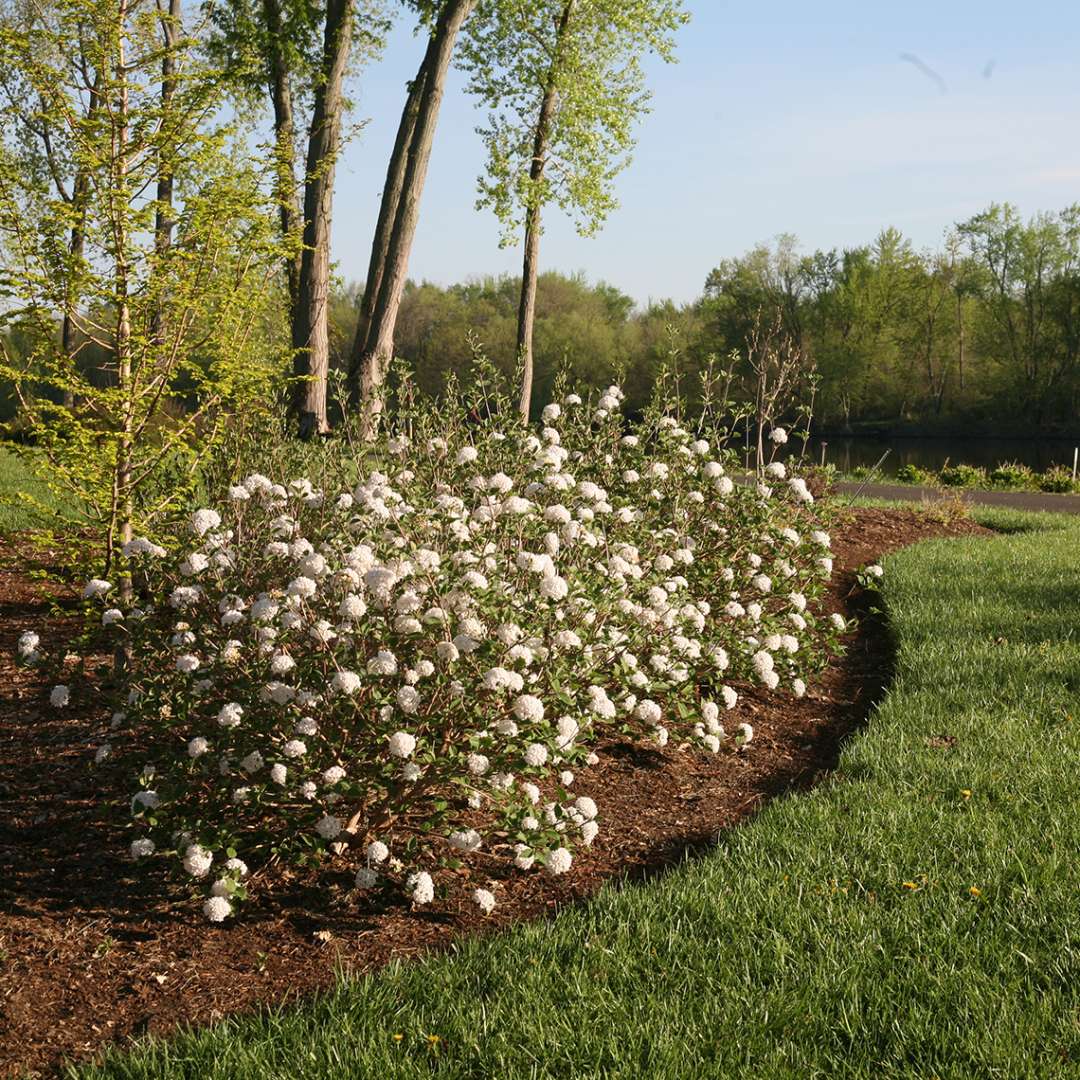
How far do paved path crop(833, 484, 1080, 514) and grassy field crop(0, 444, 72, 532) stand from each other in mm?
10980

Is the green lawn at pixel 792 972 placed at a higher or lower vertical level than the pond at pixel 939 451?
lower

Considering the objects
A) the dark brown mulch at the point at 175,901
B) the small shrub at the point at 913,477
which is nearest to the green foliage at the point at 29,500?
the dark brown mulch at the point at 175,901

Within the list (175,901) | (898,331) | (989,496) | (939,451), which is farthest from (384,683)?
(898,331)

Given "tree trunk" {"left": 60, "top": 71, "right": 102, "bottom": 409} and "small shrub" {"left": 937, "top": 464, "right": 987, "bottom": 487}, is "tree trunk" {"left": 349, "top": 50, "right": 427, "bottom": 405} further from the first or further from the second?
"small shrub" {"left": 937, "top": 464, "right": 987, "bottom": 487}

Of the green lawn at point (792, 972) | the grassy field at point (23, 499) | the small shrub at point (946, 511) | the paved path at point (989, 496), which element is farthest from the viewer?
the paved path at point (989, 496)

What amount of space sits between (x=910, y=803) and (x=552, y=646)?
178cm

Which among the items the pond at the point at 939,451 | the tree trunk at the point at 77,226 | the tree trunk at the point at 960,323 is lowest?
the pond at the point at 939,451

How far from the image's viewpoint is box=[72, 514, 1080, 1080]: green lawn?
2.93 metres

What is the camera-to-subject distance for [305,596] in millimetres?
3912

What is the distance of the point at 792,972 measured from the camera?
3326 millimetres

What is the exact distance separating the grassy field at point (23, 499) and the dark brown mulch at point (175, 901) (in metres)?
0.90

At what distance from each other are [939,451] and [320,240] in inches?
1360

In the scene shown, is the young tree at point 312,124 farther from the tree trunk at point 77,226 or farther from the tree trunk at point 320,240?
the tree trunk at point 77,226

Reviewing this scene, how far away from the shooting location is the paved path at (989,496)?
16.9m
